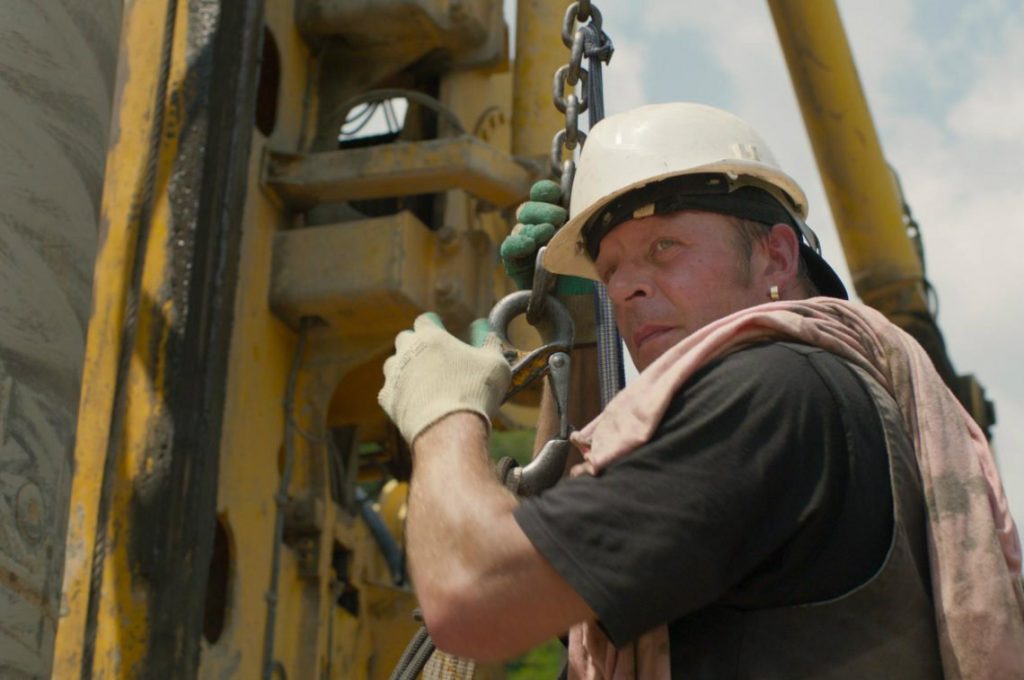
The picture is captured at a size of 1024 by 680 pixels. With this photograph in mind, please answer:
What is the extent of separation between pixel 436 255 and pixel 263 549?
1461 millimetres

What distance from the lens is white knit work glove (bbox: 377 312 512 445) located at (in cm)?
249

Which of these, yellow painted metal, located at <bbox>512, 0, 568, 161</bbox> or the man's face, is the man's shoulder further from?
yellow painted metal, located at <bbox>512, 0, 568, 161</bbox>

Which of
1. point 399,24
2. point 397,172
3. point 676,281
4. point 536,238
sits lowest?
point 676,281

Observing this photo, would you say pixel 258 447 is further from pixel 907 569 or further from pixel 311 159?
pixel 907 569

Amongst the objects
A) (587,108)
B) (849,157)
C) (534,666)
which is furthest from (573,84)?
(534,666)

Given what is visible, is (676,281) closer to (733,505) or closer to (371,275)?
(733,505)

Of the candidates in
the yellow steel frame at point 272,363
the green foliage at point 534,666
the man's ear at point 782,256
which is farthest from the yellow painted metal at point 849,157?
the man's ear at point 782,256

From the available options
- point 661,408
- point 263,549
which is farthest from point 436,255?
point 661,408

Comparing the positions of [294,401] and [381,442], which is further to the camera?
[381,442]

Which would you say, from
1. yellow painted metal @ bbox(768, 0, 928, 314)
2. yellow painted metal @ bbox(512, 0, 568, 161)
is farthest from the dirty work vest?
yellow painted metal @ bbox(768, 0, 928, 314)

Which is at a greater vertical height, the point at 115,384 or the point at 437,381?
the point at 115,384

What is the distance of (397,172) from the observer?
24.2 ft

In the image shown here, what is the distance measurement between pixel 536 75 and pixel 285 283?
1.58 meters

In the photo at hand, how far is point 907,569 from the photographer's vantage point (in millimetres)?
2279
